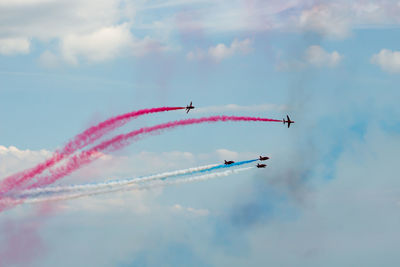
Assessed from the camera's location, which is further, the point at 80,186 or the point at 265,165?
the point at 265,165

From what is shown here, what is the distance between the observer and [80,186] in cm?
14800

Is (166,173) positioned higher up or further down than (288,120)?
further down

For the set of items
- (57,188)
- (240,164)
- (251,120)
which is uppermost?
(251,120)

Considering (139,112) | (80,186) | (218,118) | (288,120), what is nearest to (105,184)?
(80,186)

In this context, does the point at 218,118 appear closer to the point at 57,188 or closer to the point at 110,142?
the point at 110,142

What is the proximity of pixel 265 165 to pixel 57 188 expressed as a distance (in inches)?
2021

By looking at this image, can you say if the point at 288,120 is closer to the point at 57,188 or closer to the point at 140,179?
the point at 140,179

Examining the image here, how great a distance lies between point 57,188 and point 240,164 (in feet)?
142

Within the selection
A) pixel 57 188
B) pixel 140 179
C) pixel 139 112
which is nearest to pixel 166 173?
pixel 140 179

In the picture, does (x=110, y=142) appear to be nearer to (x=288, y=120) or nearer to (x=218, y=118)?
(x=218, y=118)

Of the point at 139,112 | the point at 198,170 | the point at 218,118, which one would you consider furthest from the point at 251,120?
the point at 139,112

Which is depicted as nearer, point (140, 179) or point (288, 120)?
point (140, 179)

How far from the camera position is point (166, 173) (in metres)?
149

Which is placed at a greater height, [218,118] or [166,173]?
[218,118]
